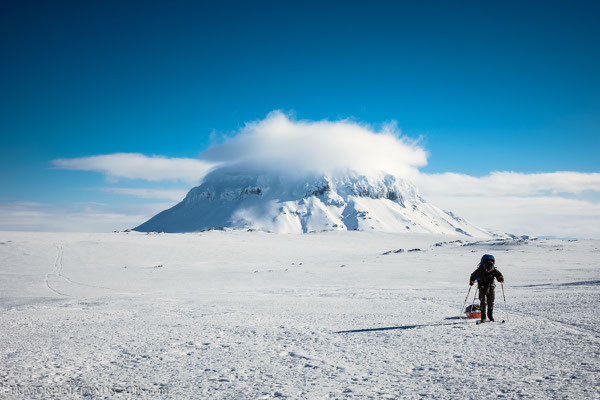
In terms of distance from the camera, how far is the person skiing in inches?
451

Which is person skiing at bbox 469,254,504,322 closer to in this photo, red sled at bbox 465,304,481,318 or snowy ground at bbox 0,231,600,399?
red sled at bbox 465,304,481,318

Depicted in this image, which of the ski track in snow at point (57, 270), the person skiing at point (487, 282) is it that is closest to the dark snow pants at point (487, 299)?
the person skiing at point (487, 282)

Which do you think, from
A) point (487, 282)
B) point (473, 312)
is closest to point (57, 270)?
point (473, 312)

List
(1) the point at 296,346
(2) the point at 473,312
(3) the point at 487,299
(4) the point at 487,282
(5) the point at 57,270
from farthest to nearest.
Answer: (5) the point at 57,270 < (2) the point at 473,312 < (4) the point at 487,282 < (3) the point at 487,299 < (1) the point at 296,346

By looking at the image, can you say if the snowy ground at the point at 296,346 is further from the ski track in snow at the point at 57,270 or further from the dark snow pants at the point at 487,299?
the ski track in snow at the point at 57,270

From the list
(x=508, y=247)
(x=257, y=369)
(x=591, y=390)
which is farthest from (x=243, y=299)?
(x=508, y=247)

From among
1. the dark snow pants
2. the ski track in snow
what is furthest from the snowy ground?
the ski track in snow

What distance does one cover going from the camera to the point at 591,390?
6.03 meters

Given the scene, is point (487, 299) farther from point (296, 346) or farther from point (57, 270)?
point (57, 270)

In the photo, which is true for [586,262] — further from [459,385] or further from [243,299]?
[459,385]

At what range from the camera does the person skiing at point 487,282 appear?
37.6ft

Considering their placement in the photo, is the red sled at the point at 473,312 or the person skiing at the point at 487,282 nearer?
the person skiing at the point at 487,282

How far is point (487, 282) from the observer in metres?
11.8

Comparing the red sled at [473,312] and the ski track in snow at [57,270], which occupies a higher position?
the red sled at [473,312]
